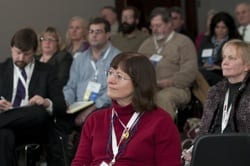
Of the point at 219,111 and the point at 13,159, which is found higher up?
the point at 219,111

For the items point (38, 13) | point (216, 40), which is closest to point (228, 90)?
point (216, 40)

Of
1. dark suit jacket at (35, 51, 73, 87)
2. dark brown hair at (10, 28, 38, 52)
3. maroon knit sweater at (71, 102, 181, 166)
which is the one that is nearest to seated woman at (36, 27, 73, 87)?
dark suit jacket at (35, 51, 73, 87)

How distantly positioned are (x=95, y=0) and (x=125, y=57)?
548 centimetres

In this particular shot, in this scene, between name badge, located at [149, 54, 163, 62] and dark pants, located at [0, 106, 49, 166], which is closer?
dark pants, located at [0, 106, 49, 166]

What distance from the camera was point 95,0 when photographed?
8.25m

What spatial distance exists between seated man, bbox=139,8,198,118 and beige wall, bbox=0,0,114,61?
226cm

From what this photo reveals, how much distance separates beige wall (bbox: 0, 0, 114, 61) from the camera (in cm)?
734

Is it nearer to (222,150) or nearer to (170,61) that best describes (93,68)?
(170,61)

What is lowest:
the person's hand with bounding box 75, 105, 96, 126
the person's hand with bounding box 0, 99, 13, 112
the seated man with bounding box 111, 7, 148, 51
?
the person's hand with bounding box 75, 105, 96, 126

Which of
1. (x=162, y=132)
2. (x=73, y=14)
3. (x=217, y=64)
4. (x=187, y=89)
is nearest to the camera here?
(x=162, y=132)

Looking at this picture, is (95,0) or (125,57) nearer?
(125,57)

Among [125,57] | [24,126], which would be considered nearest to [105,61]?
[24,126]

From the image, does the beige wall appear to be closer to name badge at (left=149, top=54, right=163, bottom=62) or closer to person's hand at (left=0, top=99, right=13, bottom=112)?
name badge at (left=149, top=54, right=163, bottom=62)

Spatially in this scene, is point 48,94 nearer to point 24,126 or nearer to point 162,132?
point 24,126
